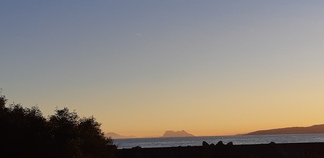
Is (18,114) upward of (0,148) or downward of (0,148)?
upward

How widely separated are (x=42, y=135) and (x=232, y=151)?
35.8 metres

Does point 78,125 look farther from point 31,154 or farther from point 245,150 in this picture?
point 245,150

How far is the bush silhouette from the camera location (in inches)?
2030

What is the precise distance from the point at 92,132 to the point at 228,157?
26.7 metres

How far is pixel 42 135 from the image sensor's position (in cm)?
5325

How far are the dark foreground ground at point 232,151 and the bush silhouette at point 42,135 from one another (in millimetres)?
23207

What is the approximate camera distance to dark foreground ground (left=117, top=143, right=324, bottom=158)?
3254 inches

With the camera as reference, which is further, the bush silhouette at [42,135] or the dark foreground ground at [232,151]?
the dark foreground ground at [232,151]

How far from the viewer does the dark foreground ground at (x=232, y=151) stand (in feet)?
271

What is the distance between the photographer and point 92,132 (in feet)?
198

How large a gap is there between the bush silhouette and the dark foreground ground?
76.1 feet

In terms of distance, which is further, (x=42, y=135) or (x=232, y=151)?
(x=232, y=151)

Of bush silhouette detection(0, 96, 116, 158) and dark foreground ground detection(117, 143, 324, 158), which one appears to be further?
dark foreground ground detection(117, 143, 324, 158)

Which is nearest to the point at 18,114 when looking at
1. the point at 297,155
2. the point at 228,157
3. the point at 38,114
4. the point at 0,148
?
the point at 38,114
